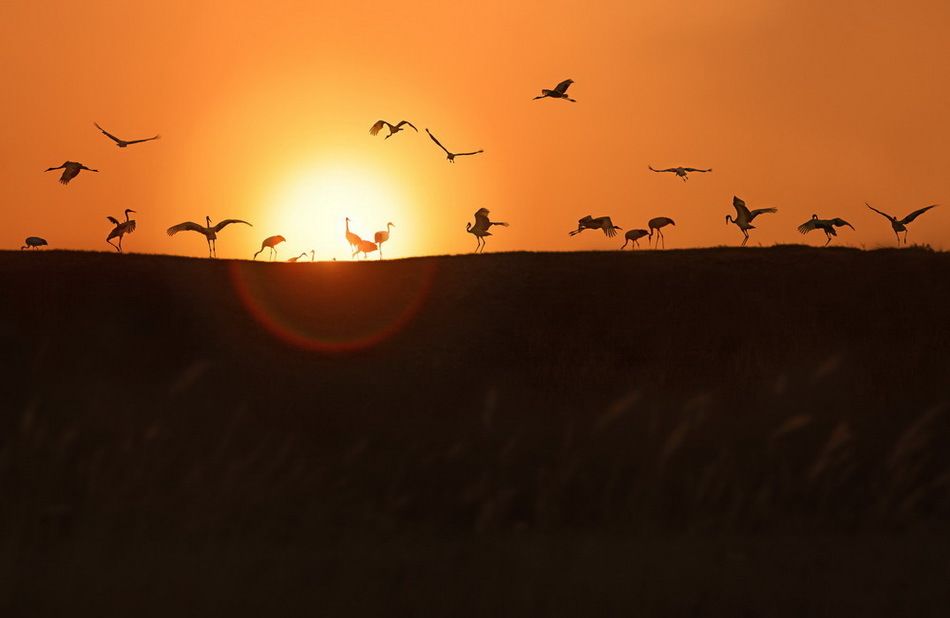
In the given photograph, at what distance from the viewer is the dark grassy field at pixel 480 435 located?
19719 mm

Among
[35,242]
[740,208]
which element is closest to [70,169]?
[35,242]

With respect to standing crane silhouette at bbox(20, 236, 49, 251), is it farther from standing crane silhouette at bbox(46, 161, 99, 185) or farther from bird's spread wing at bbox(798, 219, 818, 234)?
bird's spread wing at bbox(798, 219, 818, 234)

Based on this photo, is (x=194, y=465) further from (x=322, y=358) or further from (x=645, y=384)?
(x=645, y=384)

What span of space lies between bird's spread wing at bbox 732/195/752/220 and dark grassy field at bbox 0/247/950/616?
4229 mm

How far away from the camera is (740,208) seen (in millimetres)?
31875

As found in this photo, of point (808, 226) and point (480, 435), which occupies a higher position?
point (808, 226)

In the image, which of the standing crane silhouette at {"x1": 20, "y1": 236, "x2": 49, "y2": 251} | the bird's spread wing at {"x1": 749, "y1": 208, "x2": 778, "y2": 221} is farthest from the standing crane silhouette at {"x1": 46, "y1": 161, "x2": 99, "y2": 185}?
the bird's spread wing at {"x1": 749, "y1": 208, "x2": 778, "y2": 221}

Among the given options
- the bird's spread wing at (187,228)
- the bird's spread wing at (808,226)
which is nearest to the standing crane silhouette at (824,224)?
the bird's spread wing at (808,226)

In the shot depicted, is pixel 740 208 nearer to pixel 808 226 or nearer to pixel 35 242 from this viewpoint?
pixel 808 226

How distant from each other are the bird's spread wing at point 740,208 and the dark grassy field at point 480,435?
4229 mm

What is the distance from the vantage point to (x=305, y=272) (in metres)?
27.4

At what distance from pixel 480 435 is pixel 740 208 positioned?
1285cm

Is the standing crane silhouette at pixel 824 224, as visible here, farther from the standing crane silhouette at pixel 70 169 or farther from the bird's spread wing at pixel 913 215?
the standing crane silhouette at pixel 70 169

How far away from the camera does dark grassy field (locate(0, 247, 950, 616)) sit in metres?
19.7
